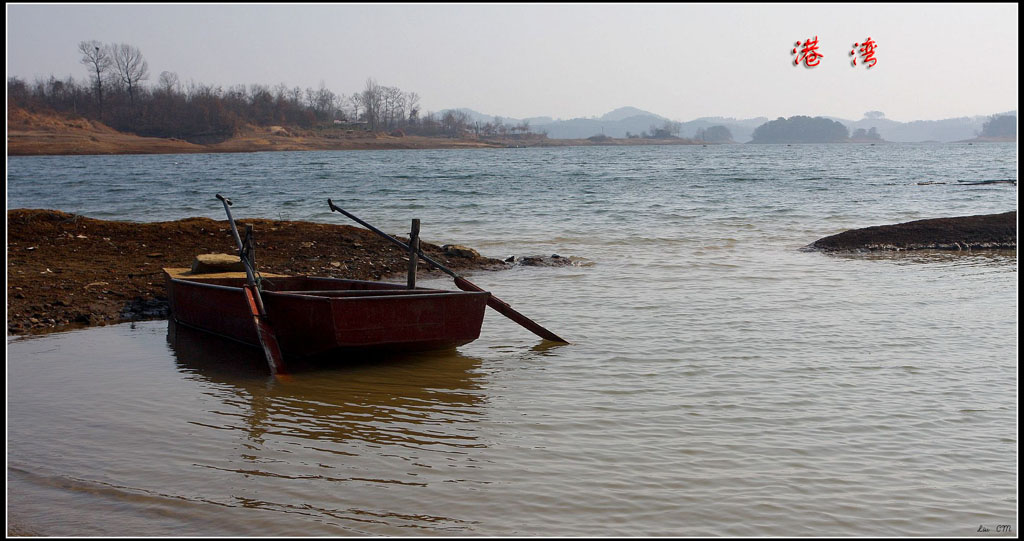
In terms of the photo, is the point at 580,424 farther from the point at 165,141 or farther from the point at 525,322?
the point at 165,141

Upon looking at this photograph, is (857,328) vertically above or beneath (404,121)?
beneath

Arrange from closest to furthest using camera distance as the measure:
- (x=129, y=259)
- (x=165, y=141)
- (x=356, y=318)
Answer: (x=356, y=318)
(x=129, y=259)
(x=165, y=141)

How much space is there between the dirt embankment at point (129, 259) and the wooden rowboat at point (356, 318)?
2.03 meters

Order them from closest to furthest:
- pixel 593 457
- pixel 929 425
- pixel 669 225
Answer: pixel 593 457 < pixel 929 425 < pixel 669 225

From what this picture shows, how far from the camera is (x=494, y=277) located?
1306 cm

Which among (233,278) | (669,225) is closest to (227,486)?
(233,278)

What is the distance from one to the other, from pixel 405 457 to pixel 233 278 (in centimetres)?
502

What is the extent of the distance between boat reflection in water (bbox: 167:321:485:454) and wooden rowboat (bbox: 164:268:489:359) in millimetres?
189

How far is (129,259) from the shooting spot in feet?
41.1

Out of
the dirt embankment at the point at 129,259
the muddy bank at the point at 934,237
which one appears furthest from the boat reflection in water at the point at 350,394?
the muddy bank at the point at 934,237

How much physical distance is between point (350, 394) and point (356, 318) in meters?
0.87

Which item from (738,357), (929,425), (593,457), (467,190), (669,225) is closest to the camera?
(593,457)

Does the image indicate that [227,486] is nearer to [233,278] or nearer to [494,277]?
[233,278]

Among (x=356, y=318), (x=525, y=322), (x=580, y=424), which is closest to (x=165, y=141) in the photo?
(x=525, y=322)
